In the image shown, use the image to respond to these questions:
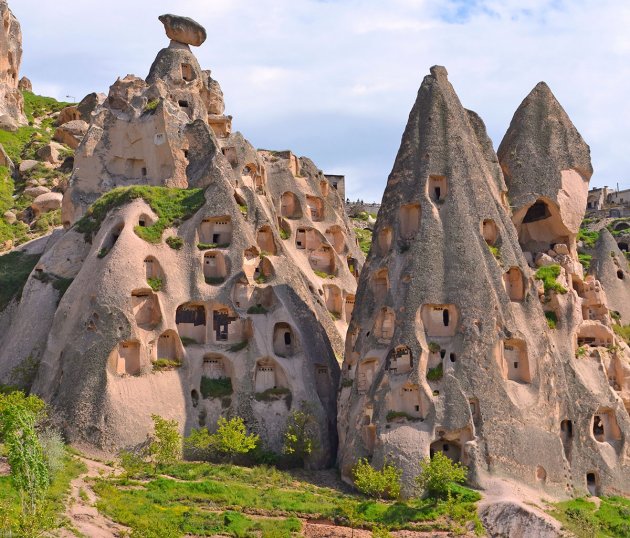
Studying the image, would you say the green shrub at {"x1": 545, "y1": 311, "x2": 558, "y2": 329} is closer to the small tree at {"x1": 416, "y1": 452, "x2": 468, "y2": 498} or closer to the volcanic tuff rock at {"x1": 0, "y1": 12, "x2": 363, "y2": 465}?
the volcanic tuff rock at {"x1": 0, "y1": 12, "x2": 363, "y2": 465}

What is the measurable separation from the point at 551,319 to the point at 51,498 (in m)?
30.4

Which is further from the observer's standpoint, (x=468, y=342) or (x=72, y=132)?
(x=72, y=132)

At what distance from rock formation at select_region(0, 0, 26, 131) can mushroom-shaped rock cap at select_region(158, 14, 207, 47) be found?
31940mm

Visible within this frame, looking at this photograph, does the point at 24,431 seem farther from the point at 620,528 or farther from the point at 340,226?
the point at 340,226

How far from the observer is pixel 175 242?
59406 millimetres

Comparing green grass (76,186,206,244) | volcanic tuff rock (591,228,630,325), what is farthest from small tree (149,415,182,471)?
volcanic tuff rock (591,228,630,325)

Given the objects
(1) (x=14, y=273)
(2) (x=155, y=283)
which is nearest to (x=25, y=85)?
(1) (x=14, y=273)

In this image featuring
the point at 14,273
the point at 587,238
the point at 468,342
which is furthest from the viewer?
the point at 587,238

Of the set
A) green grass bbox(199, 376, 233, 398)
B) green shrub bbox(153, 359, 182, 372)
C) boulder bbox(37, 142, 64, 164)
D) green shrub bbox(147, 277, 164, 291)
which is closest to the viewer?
green shrub bbox(153, 359, 182, 372)

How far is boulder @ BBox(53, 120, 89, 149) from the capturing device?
99.9 meters

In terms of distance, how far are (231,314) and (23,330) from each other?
482 inches

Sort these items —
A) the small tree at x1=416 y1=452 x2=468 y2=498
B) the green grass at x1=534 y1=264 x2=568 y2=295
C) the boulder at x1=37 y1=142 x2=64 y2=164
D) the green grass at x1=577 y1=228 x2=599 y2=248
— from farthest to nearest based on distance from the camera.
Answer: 1. the green grass at x1=577 y1=228 x2=599 y2=248
2. the boulder at x1=37 y1=142 x2=64 y2=164
3. the green grass at x1=534 y1=264 x2=568 y2=295
4. the small tree at x1=416 y1=452 x2=468 y2=498

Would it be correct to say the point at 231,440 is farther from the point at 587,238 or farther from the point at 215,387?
the point at 587,238

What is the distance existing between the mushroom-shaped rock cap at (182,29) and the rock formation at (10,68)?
31.9m
